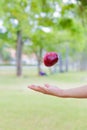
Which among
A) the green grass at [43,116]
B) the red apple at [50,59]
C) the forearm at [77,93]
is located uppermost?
the red apple at [50,59]

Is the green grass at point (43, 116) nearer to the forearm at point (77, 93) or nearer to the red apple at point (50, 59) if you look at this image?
the red apple at point (50, 59)

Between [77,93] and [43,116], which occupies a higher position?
[77,93]

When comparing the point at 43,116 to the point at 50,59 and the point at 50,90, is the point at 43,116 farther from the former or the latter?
the point at 50,90

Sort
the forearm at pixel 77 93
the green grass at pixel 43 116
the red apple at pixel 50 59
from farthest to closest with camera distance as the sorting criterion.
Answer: the green grass at pixel 43 116 → the red apple at pixel 50 59 → the forearm at pixel 77 93

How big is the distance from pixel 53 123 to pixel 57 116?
58cm

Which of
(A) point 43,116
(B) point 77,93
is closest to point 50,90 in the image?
(B) point 77,93

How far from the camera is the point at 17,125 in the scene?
450cm

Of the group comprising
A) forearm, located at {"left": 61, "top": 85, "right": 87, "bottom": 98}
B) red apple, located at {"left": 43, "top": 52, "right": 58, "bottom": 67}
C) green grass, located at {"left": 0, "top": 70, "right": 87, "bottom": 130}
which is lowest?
green grass, located at {"left": 0, "top": 70, "right": 87, "bottom": 130}

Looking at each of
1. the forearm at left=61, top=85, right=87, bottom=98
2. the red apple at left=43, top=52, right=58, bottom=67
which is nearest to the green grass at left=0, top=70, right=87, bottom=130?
the red apple at left=43, top=52, right=58, bottom=67

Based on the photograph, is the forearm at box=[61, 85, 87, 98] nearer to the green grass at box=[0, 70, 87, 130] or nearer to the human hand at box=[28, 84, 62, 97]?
the human hand at box=[28, 84, 62, 97]

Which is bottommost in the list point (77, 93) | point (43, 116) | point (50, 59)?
point (43, 116)

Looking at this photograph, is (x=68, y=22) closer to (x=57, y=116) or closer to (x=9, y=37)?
(x=57, y=116)

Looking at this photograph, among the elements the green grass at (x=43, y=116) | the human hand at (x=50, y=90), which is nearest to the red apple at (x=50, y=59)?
the human hand at (x=50, y=90)

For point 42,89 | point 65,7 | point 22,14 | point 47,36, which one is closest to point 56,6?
point 65,7
